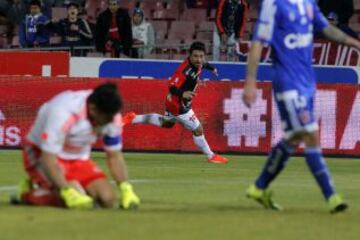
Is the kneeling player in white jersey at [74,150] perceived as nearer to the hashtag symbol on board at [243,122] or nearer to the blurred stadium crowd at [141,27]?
the hashtag symbol on board at [243,122]

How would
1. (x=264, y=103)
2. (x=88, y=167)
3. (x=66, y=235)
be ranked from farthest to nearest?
(x=264, y=103) → (x=88, y=167) → (x=66, y=235)

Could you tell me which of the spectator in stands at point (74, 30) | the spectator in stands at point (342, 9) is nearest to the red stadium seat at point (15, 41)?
the spectator in stands at point (74, 30)

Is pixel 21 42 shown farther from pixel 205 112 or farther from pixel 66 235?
pixel 66 235

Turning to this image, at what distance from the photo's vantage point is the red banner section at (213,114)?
20062 millimetres

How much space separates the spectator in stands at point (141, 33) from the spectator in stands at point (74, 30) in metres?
0.91

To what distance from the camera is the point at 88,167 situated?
33.1ft

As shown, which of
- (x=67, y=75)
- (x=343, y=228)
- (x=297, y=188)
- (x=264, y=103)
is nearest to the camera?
(x=343, y=228)

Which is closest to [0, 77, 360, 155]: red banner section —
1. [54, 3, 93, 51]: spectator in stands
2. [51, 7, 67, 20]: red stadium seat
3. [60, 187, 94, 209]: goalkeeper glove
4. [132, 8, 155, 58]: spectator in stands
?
[54, 3, 93, 51]: spectator in stands

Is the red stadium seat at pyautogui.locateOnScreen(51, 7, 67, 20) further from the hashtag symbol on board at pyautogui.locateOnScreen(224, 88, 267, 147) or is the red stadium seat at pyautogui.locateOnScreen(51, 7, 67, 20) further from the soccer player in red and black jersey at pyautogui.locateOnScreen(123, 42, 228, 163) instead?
the soccer player in red and black jersey at pyautogui.locateOnScreen(123, 42, 228, 163)

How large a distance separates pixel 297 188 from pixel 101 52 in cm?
1041

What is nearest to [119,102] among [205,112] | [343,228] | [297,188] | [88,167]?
[88,167]

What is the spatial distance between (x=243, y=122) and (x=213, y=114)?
0.54m

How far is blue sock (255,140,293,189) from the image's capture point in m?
10.2

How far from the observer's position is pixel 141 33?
23609mm
